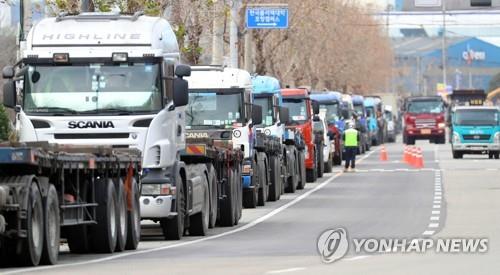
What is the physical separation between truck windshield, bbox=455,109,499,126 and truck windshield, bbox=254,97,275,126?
29.6 metres

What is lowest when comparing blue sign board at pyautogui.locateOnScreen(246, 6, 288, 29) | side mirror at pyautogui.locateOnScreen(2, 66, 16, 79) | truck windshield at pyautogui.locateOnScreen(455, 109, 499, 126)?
truck windshield at pyautogui.locateOnScreen(455, 109, 499, 126)

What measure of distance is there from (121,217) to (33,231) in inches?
145

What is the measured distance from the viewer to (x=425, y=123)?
94.5 metres

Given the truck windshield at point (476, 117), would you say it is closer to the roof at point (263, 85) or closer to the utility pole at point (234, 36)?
the utility pole at point (234, 36)

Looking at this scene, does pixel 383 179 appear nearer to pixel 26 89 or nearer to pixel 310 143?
pixel 310 143

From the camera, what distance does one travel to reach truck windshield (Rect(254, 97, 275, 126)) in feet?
131

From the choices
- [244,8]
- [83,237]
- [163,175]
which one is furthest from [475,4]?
[83,237]

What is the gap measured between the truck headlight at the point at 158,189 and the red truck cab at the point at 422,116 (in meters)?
69.7

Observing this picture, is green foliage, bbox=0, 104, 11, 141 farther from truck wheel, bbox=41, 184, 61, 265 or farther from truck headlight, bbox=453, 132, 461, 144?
truck headlight, bbox=453, 132, 461, 144

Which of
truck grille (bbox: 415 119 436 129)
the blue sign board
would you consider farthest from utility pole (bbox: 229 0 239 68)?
truck grille (bbox: 415 119 436 129)

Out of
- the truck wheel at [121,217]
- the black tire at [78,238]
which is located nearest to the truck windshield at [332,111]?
the truck wheel at [121,217]

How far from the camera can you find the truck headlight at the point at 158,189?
24.6 m

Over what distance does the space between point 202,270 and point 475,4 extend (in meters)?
32.2

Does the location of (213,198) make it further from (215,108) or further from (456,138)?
(456,138)
